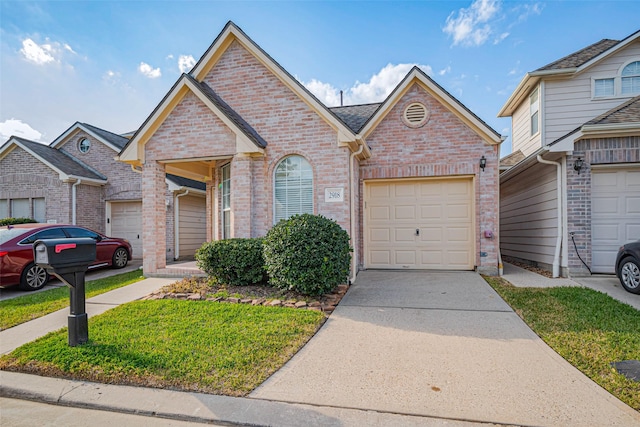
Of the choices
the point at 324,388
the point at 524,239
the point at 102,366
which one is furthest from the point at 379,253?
the point at 102,366

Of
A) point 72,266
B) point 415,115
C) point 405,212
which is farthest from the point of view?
point 405,212

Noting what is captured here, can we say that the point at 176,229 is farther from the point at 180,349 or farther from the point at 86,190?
Answer: the point at 180,349

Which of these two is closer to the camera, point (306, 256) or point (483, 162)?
point (306, 256)

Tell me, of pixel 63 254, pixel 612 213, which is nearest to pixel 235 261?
pixel 63 254

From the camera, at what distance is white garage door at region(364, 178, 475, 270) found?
29.0 feet

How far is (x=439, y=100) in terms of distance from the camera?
8.78m

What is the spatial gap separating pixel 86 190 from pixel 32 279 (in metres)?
6.20

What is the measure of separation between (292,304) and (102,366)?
284cm

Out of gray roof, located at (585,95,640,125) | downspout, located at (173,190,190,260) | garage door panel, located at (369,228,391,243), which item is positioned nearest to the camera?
gray roof, located at (585,95,640,125)

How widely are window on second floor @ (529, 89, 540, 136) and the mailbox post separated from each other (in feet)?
39.4

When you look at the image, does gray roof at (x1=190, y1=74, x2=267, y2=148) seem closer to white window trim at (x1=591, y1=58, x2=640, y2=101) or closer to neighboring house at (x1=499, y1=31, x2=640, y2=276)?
neighboring house at (x1=499, y1=31, x2=640, y2=276)

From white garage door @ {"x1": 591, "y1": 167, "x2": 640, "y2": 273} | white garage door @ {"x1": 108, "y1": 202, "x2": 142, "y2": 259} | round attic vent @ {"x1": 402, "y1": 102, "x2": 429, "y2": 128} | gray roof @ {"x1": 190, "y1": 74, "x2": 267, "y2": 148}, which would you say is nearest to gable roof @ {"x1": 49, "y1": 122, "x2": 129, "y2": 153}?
white garage door @ {"x1": 108, "y1": 202, "x2": 142, "y2": 259}

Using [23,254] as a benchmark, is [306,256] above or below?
above

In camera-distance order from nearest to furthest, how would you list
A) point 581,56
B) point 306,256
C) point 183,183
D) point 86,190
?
point 306,256 → point 581,56 → point 86,190 → point 183,183
